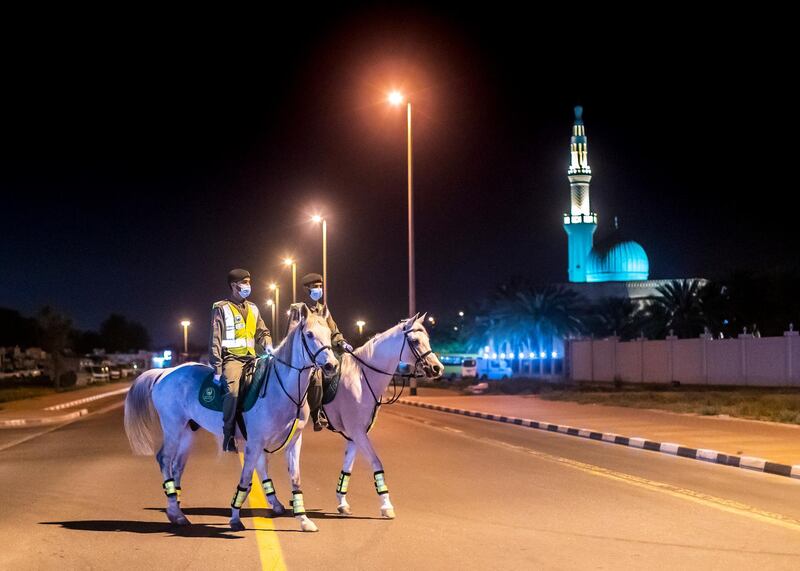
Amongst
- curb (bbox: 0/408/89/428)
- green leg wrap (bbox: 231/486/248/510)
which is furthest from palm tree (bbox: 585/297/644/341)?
green leg wrap (bbox: 231/486/248/510)

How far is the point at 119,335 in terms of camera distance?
178125 millimetres

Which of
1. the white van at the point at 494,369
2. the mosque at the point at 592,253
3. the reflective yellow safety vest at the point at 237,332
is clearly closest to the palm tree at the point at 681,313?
the white van at the point at 494,369

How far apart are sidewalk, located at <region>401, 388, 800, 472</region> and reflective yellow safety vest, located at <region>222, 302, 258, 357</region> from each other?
8.84m

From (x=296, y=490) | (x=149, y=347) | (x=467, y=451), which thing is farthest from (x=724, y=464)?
(x=149, y=347)

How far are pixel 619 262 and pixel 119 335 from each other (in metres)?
105

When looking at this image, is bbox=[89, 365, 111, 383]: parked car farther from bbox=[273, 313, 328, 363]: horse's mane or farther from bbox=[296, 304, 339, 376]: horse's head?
bbox=[296, 304, 339, 376]: horse's head

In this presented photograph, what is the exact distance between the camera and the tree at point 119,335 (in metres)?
177

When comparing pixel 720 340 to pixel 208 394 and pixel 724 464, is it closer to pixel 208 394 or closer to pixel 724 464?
pixel 724 464

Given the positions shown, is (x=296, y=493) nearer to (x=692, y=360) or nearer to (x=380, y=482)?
(x=380, y=482)

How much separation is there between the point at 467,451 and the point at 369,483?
497cm

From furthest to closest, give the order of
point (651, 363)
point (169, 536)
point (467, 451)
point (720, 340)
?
point (651, 363) < point (720, 340) < point (467, 451) < point (169, 536)

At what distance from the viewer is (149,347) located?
637 feet

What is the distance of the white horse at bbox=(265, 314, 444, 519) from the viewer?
9.62 metres

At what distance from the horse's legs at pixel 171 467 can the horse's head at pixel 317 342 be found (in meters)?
1.70
